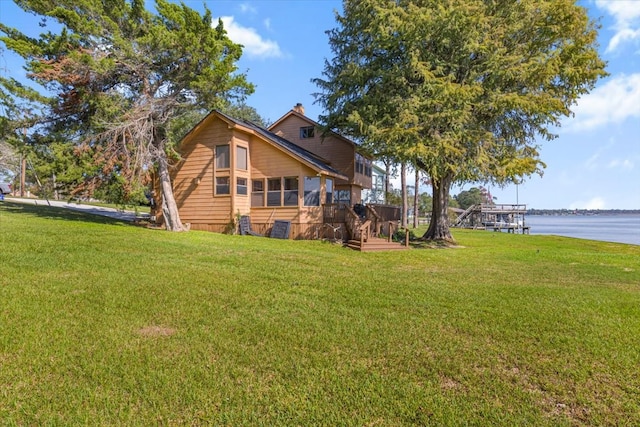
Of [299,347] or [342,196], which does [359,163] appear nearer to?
[342,196]

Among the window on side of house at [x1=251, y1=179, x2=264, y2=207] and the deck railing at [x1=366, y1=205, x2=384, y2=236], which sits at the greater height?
the window on side of house at [x1=251, y1=179, x2=264, y2=207]

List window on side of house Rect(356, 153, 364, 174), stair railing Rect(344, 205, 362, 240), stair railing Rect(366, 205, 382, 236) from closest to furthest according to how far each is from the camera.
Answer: stair railing Rect(344, 205, 362, 240) < stair railing Rect(366, 205, 382, 236) < window on side of house Rect(356, 153, 364, 174)

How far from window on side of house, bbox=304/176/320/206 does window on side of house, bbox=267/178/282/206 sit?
4.30 ft

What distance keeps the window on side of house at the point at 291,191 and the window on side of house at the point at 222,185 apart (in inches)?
111

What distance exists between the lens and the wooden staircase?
48.2 ft

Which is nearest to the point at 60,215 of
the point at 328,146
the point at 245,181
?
the point at 245,181

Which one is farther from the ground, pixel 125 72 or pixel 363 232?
pixel 125 72

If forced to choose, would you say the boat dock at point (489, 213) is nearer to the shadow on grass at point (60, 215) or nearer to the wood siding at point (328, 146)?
the wood siding at point (328, 146)

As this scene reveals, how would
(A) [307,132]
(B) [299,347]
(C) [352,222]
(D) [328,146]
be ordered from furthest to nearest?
(A) [307,132]
(D) [328,146]
(C) [352,222]
(B) [299,347]

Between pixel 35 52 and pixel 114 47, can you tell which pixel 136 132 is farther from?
pixel 35 52

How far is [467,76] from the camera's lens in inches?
654

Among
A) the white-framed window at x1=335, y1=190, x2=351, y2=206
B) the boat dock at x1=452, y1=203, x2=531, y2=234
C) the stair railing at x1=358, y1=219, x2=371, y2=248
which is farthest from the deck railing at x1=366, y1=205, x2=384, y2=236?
the boat dock at x1=452, y1=203, x2=531, y2=234

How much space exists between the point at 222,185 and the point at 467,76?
12879 millimetres

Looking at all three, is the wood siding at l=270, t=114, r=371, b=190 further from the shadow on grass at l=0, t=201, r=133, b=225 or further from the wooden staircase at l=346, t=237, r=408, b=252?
the shadow on grass at l=0, t=201, r=133, b=225
